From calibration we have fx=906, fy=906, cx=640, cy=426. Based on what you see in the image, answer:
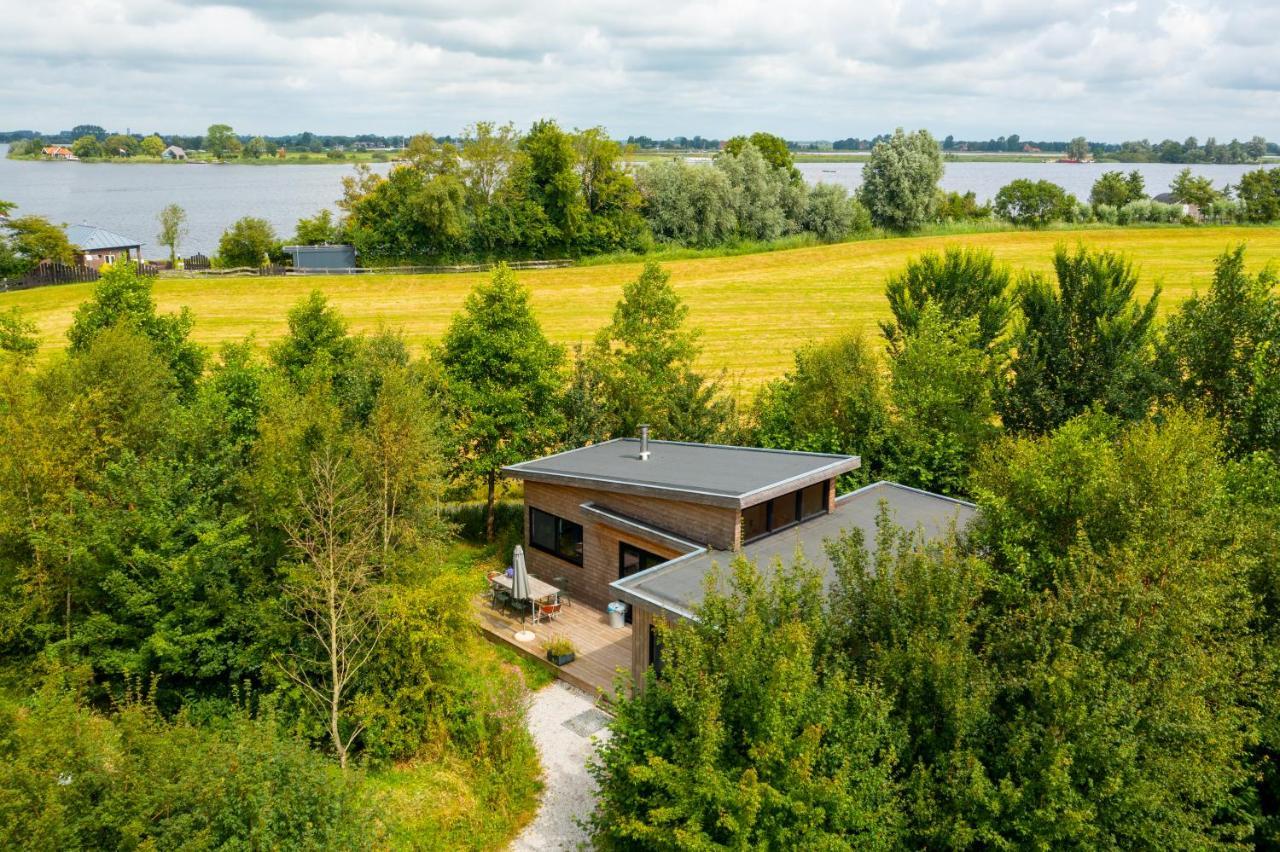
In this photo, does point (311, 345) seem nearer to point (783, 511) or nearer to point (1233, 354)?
point (783, 511)

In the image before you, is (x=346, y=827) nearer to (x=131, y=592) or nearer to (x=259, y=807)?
(x=259, y=807)

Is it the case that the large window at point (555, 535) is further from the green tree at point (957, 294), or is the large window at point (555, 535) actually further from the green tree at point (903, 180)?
the green tree at point (903, 180)

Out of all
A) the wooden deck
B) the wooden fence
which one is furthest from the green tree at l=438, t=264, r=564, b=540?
the wooden fence

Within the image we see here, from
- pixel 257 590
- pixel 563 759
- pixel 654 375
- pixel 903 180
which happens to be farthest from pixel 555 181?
pixel 563 759

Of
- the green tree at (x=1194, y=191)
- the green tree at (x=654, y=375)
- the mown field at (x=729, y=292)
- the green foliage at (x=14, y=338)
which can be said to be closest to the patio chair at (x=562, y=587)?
the green tree at (x=654, y=375)


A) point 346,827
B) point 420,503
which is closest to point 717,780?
point 346,827
